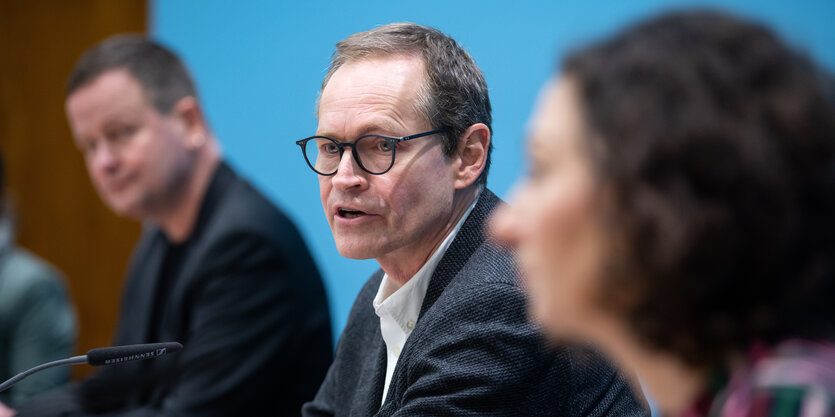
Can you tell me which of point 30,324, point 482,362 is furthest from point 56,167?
point 482,362

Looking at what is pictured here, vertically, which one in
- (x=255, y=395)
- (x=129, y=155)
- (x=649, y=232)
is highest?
(x=649, y=232)

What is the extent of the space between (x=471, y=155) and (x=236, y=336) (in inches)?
33.5

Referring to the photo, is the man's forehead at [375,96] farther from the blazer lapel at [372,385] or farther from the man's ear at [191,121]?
the man's ear at [191,121]

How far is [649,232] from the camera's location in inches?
24.2

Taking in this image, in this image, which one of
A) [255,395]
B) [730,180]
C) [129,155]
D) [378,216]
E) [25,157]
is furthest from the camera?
[25,157]

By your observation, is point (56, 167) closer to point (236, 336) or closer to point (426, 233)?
point (236, 336)

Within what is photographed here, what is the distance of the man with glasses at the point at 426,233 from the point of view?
1.18 m

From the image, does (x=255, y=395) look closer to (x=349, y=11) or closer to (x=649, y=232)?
(x=349, y=11)

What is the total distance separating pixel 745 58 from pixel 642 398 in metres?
0.84

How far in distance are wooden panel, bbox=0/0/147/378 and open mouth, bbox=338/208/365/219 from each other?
2.73 meters

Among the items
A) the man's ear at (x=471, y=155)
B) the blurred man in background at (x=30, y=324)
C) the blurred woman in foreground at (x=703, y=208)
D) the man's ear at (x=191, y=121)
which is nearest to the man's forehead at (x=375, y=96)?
the man's ear at (x=471, y=155)

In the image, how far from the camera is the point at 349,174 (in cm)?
132

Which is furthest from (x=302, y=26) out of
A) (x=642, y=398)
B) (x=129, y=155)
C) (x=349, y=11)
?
(x=642, y=398)

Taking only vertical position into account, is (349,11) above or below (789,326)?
above
